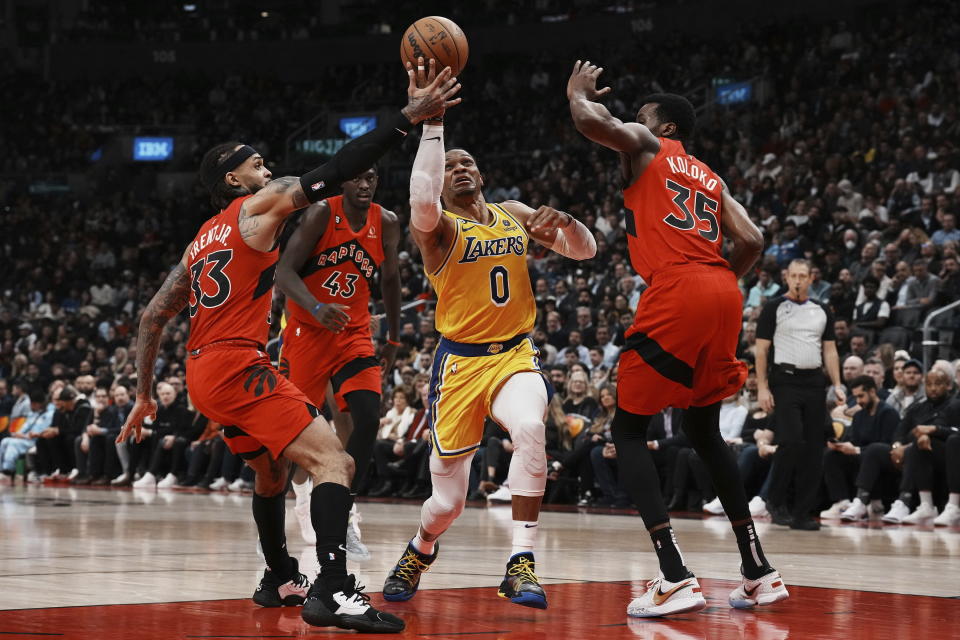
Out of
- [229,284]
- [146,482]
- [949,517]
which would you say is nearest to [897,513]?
[949,517]

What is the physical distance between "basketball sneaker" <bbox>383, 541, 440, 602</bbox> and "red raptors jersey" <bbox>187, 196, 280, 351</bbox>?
1.23 metres

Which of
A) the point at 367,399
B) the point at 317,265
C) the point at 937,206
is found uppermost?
the point at 937,206

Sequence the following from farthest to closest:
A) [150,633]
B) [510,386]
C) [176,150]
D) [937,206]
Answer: [176,150]
[937,206]
[510,386]
[150,633]

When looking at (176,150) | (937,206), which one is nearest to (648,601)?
(937,206)

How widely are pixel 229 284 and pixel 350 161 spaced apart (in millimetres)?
796

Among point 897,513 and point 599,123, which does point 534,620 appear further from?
point 897,513

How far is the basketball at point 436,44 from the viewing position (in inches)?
224

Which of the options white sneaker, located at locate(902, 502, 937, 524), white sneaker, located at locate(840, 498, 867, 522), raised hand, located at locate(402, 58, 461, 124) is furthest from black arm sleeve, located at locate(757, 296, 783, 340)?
raised hand, located at locate(402, 58, 461, 124)

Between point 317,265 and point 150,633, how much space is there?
10.3ft

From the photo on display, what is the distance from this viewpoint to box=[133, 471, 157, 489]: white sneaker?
17.0 m

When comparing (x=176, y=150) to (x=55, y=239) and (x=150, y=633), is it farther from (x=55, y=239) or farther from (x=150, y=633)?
(x=150, y=633)

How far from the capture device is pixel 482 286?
5930mm

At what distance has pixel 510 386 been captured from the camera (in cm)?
578

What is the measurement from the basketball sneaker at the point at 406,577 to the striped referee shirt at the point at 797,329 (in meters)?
5.16
